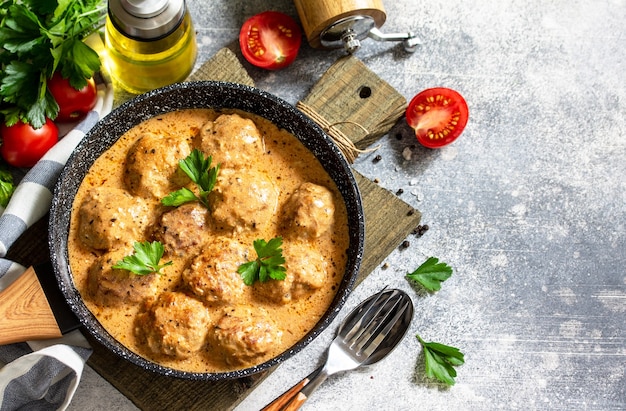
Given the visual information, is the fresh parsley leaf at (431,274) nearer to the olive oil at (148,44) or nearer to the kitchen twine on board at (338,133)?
the kitchen twine on board at (338,133)

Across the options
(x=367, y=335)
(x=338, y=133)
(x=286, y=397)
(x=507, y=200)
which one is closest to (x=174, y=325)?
(x=286, y=397)

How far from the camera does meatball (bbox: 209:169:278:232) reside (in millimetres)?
3412

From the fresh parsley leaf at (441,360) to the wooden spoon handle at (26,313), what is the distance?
1872 millimetres

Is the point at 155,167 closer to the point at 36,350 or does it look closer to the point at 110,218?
the point at 110,218

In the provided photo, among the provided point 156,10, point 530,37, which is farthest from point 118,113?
point 530,37

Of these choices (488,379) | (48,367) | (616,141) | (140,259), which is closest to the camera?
(140,259)

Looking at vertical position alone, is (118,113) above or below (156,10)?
below

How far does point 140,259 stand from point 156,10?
1.15 meters

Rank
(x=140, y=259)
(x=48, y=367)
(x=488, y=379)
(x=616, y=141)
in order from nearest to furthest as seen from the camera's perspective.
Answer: (x=140, y=259) → (x=48, y=367) → (x=488, y=379) → (x=616, y=141)

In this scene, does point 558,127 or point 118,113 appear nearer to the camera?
point 118,113

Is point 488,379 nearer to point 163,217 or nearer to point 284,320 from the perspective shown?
point 284,320

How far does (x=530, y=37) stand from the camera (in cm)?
429

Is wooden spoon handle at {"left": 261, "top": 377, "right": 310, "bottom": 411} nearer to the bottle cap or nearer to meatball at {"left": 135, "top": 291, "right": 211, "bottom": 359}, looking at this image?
meatball at {"left": 135, "top": 291, "right": 211, "bottom": 359}

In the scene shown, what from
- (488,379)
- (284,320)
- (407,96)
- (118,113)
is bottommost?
(488,379)
